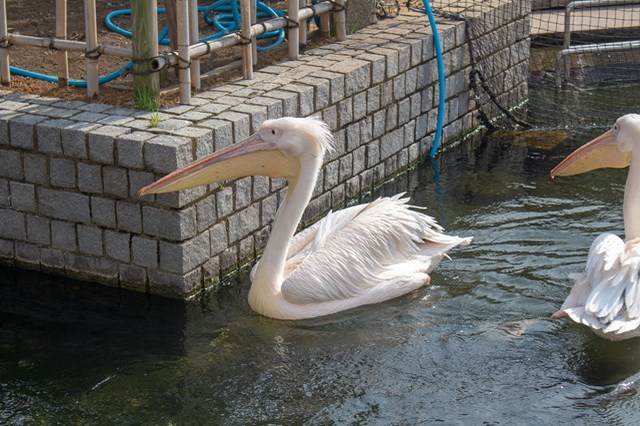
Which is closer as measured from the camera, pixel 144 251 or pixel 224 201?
pixel 144 251

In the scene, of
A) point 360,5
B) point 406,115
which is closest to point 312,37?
point 360,5

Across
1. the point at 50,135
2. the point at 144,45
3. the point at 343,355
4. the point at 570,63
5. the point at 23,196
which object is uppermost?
the point at 144,45

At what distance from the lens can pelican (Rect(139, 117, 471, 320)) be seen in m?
5.05

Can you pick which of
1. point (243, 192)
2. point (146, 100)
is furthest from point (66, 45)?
point (243, 192)

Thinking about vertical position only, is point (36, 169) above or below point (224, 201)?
above

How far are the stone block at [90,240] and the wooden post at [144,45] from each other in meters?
0.79

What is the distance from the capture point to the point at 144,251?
5.34 meters

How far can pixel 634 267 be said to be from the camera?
4633 mm

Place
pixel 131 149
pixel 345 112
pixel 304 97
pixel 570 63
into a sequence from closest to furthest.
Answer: pixel 131 149 → pixel 304 97 → pixel 345 112 → pixel 570 63

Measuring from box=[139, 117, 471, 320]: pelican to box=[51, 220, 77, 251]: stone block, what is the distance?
0.85m

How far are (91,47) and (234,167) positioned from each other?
4.51 feet

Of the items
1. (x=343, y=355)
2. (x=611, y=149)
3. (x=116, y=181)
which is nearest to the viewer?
(x=343, y=355)

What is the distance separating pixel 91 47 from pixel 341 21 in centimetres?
201

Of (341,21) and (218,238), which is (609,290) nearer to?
(218,238)
